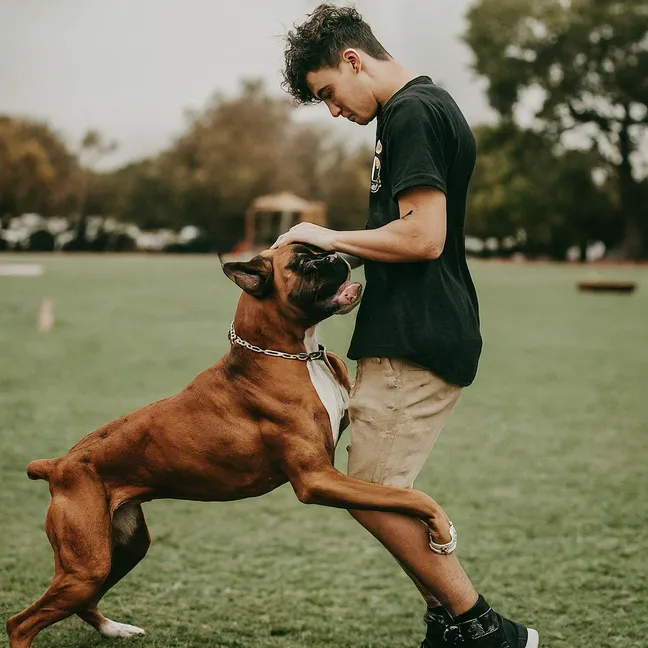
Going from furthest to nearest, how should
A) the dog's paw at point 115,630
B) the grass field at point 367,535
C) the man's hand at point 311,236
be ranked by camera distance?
the grass field at point 367,535 → the dog's paw at point 115,630 → the man's hand at point 311,236

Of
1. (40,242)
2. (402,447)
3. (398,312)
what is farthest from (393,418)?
(40,242)

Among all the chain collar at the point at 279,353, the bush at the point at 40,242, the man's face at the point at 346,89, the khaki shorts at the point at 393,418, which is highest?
the man's face at the point at 346,89

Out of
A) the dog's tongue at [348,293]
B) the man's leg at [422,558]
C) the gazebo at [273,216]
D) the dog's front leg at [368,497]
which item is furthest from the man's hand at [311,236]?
the gazebo at [273,216]

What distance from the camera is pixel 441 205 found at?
299cm

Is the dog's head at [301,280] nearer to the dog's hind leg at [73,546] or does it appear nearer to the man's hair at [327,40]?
the man's hair at [327,40]

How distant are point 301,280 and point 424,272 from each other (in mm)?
414

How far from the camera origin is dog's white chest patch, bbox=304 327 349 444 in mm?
3246

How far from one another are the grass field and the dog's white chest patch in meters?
1.15

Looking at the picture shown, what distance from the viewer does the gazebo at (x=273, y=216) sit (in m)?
61.4

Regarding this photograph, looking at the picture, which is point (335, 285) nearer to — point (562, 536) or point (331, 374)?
point (331, 374)

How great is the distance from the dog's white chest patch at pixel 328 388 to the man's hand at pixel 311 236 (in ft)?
1.08

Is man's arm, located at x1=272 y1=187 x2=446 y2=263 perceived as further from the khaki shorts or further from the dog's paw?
the dog's paw

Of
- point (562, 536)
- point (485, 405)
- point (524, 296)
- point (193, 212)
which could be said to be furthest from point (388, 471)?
point (193, 212)

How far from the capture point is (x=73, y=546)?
10.7ft
